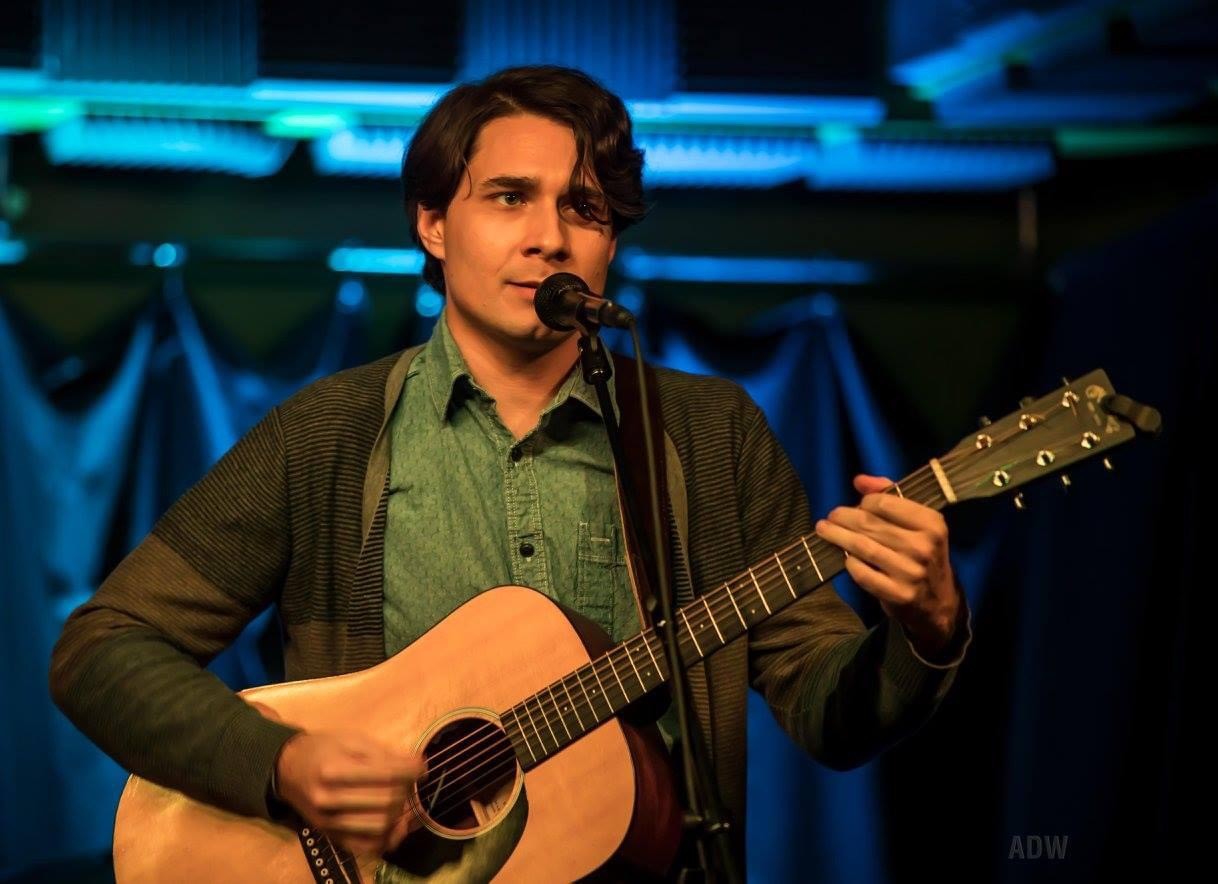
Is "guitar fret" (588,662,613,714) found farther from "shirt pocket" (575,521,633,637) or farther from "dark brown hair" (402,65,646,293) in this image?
"dark brown hair" (402,65,646,293)

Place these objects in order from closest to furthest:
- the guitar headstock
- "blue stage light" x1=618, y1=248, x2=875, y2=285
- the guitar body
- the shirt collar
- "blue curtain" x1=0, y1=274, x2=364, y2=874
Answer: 1. the guitar headstock
2. the guitar body
3. the shirt collar
4. "blue curtain" x1=0, y1=274, x2=364, y2=874
5. "blue stage light" x1=618, y1=248, x2=875, y2=285

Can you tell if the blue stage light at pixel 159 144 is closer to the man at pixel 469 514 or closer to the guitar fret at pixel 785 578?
the man at pixel 469 514

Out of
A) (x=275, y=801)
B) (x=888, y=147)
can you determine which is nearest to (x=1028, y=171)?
(x=888, y=147)

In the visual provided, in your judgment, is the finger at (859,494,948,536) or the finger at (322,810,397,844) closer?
the finger at (859,494,948,536)

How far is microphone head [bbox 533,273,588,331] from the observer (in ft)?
7.06

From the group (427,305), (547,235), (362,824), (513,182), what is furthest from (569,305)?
(427,305)

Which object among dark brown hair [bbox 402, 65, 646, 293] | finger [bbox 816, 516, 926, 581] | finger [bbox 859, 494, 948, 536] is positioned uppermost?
dark brown hair [bbox 402, 65, 646, 293]

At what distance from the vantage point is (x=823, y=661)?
236 cm

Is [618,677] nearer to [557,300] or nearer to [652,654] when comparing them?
[652,654]

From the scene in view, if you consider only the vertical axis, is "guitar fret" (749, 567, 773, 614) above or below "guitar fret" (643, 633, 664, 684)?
above

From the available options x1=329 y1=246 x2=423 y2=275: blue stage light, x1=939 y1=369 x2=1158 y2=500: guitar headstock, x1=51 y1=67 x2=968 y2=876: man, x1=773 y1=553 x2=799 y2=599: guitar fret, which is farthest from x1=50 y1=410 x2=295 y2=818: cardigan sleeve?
x1=329 y1=246 x2=423 y2=275: blue stage light

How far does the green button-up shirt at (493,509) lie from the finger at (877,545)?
63 cm

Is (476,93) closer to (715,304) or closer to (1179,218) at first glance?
(715,304)

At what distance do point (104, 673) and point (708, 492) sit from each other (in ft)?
3.64
